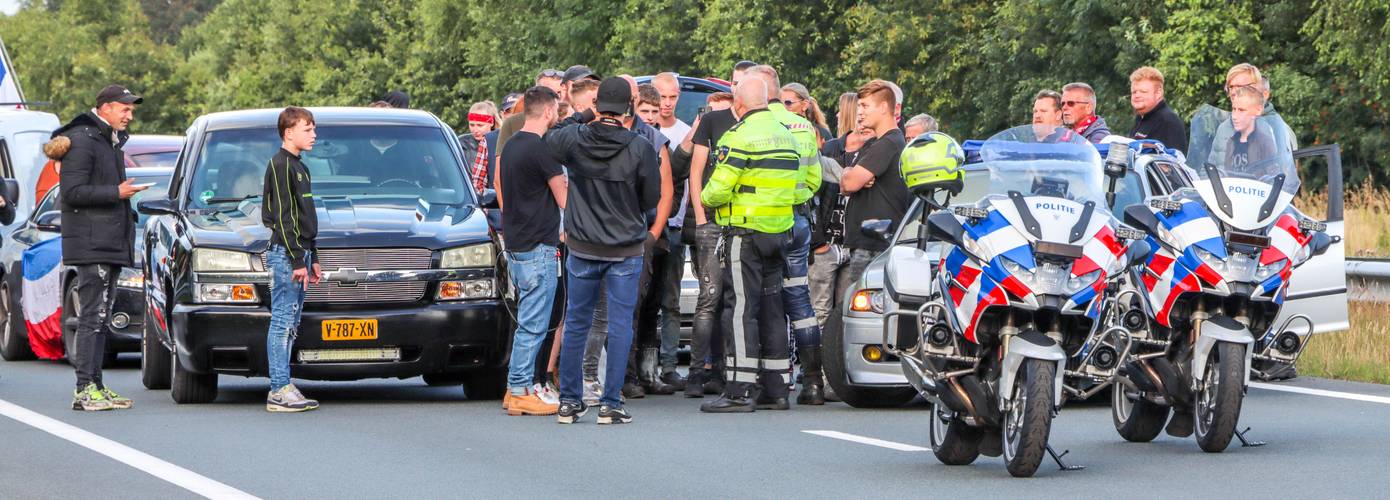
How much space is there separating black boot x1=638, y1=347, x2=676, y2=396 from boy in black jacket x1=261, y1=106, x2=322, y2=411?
236cm

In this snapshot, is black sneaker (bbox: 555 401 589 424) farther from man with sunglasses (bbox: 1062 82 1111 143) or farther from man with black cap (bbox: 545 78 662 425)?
man with sunglasses (bbox: 1062 82 1111 143)

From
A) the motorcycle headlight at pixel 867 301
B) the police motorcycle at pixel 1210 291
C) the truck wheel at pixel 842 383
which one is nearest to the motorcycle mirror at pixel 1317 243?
the police motorcycle at pixel 1210 291

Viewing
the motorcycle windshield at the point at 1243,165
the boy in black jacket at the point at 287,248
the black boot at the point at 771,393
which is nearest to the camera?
the motorcycle windshield at the point at 1243,165

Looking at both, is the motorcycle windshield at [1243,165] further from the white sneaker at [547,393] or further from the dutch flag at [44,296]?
the dutch flag at [44,296]

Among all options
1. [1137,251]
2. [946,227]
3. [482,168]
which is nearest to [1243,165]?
[1137,251]

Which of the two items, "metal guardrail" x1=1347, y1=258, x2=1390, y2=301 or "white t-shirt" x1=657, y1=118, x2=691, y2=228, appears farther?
"metal guardrail" x1=1347, y1=258, x2=1390, y2=301

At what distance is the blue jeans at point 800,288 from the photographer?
1268 centimetres

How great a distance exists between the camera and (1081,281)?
364 inches

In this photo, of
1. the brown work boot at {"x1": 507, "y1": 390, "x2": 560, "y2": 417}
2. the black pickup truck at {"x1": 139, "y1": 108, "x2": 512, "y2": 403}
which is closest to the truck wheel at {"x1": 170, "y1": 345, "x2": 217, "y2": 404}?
the black pickup truck at {"x1": 139, "y1": 108, "x2": 512, "y2": 403}

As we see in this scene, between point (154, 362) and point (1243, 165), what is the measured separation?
23.1ft

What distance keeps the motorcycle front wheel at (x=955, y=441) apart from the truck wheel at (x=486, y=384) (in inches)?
168

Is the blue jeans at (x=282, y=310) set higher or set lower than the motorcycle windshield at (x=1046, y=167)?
lower

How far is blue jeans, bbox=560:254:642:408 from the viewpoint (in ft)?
39.3

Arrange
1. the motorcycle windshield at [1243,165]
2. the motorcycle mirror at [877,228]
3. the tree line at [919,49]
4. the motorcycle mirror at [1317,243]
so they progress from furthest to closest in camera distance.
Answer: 1. the tree line at [919,49]
2. the motorcycle mirror at [877,228]
3. the motorcycle mirror at [1317,243]
4. the motorcycle windshield at [1243,165]
